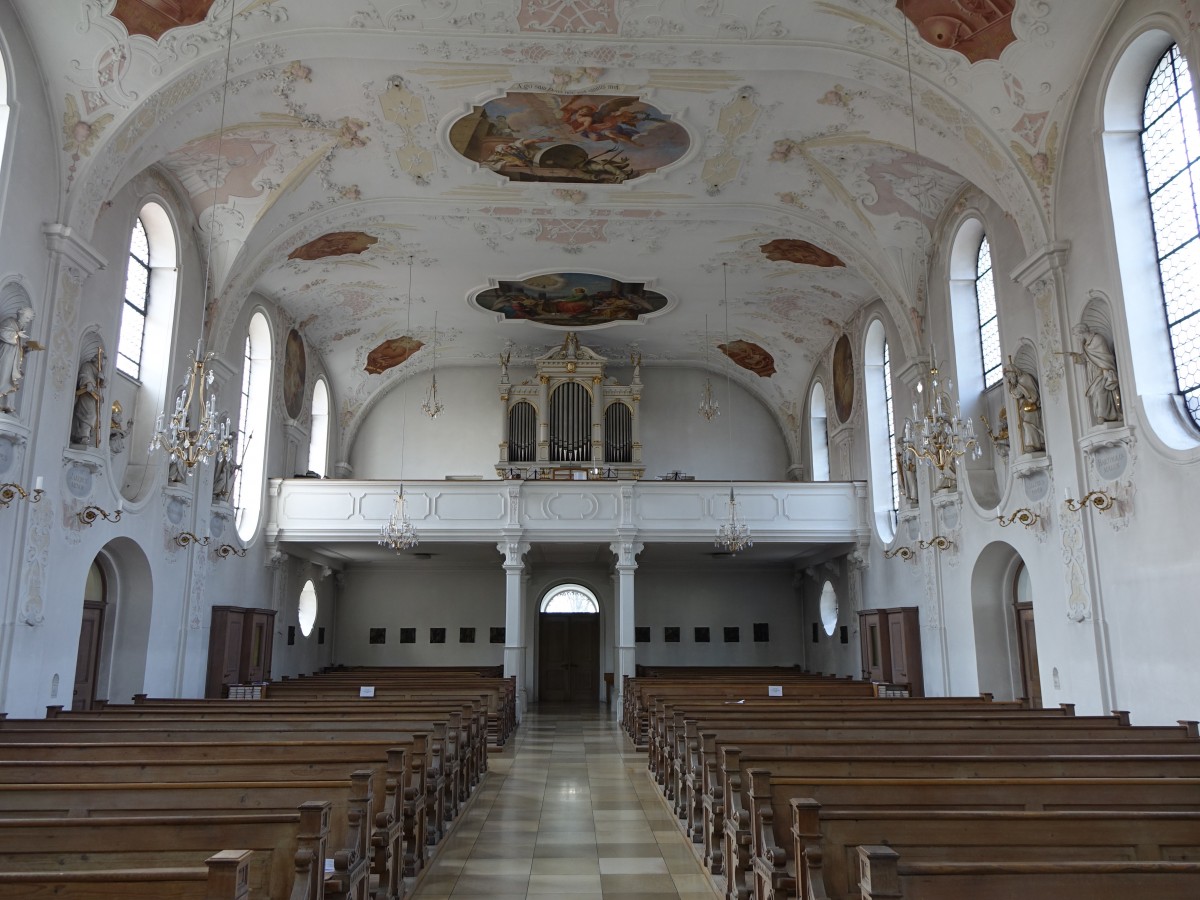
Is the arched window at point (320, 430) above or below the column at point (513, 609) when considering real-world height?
above

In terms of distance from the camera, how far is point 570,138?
1405 cm

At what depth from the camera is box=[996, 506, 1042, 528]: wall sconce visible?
12.1 metres

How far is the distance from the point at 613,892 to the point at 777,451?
19035 millimetres

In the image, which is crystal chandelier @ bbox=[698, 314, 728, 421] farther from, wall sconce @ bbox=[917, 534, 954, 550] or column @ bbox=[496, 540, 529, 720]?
wall sconce @ bbox=[917, 534, 954, 550]

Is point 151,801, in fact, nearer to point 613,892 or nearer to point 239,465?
point 613,892

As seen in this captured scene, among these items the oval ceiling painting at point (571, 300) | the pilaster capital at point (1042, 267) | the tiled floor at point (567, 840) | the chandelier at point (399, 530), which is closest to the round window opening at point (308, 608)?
the chandelier at point (399, 530)

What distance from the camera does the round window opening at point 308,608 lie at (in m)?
22.4

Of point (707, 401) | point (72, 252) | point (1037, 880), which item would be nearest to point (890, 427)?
point (707, 401)

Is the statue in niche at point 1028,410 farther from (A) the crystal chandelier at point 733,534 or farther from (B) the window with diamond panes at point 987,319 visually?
(A) the crystal chandelier at point 733,534

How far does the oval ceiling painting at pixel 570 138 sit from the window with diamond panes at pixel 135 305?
503cm

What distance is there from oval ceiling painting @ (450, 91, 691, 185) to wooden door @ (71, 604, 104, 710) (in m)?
8.88

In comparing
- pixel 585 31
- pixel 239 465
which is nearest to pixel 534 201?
pixel 585 31

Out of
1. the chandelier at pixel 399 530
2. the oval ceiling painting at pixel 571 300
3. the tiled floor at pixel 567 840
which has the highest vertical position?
the oval ceiling painting at pixel 571 300

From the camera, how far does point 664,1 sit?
35.9ft
